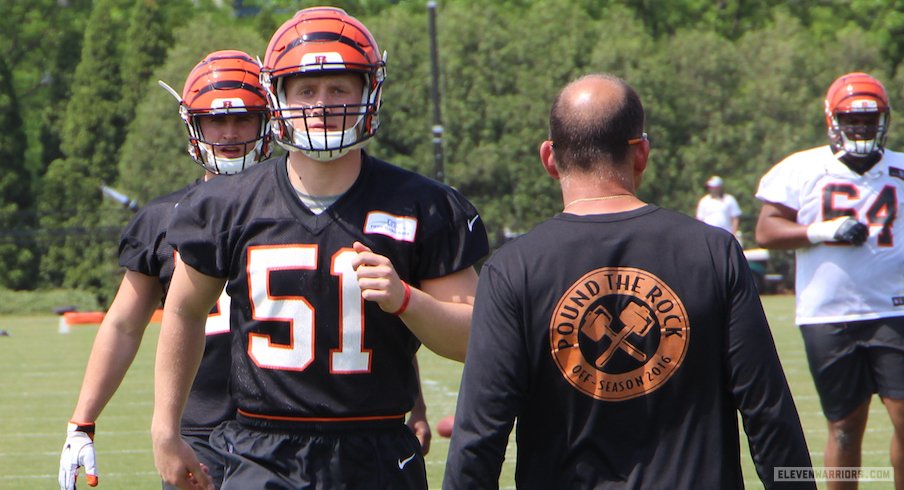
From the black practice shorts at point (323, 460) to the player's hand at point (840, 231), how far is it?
3617 millimetres

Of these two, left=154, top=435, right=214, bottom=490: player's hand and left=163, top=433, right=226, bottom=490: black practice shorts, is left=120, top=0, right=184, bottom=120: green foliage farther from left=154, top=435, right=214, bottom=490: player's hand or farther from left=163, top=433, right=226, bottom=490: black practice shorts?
left=154, top=435, right=214, bottom=490: player's hand

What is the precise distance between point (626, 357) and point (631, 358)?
1cm

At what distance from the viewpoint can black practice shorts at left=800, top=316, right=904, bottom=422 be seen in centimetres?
633

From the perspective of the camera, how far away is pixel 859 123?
21.4ft

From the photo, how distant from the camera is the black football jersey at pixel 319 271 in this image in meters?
3.27

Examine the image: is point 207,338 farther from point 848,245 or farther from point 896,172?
point 896,172

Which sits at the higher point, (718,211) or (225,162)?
(225,162)

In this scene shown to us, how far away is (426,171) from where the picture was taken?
31.4 meters

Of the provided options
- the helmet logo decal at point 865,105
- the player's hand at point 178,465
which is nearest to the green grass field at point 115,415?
the helmet logo decal at point 865,105

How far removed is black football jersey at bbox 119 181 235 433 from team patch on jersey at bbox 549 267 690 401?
1654 millimetres

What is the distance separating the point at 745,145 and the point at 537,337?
3119 centimetres

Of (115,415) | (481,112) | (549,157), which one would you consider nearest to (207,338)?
(549,157)

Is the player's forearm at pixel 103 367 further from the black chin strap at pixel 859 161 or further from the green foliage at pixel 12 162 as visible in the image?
the green foliage at pixel 12 162

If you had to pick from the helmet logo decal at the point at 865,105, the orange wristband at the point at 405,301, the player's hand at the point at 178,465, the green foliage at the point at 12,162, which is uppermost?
the helmet logo decal at the point at 865,105
